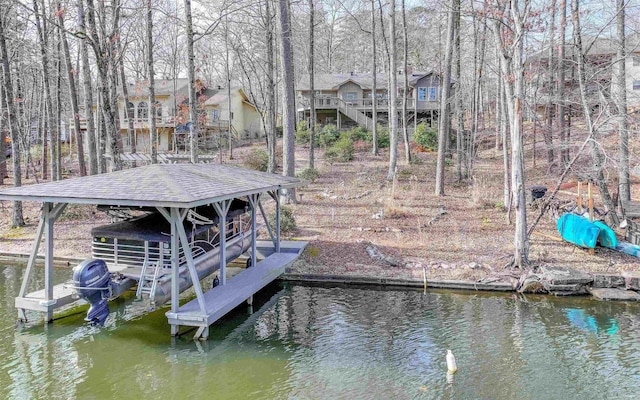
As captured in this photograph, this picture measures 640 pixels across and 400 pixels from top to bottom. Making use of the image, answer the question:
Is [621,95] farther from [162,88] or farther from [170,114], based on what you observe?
[162,88]

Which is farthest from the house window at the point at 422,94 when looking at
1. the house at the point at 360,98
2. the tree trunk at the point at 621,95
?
the tree trunk at the point at 621,95

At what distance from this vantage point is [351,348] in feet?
26.2

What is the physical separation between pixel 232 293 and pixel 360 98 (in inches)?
1208

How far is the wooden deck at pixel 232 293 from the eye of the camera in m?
7.97

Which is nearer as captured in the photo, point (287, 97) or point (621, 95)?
point (621, 95)

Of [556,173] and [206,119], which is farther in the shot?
[206,119]

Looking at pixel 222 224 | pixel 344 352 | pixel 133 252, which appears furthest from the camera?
pixel 222 224

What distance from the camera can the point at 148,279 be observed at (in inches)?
336

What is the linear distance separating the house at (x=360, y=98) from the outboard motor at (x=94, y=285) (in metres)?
28.8

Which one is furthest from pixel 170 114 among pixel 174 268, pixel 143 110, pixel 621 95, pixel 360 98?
pixel 174 268

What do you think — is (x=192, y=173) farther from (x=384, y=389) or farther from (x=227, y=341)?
(x=384, y=389)

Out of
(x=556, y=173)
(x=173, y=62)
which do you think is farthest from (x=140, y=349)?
(x=173, y=62)

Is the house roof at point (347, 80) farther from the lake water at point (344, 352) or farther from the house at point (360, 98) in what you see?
the lake water at point (344, 352)

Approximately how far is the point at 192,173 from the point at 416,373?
605 centimetres
